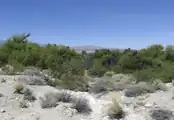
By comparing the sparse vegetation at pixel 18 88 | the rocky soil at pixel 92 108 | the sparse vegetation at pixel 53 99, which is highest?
the sparse vegetation at pixel 18 88

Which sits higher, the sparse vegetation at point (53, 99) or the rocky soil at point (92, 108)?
the sparse vegetation at point (53, 99)

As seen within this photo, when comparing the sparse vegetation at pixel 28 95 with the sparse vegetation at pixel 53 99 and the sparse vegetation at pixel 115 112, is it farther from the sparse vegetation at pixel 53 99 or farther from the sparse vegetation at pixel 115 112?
the sparse vegetation at pixel 115 112

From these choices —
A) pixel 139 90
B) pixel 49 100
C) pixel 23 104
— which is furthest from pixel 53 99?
pixel 139 90

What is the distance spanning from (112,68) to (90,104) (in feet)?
47.1

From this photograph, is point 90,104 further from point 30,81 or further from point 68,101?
point 30,81

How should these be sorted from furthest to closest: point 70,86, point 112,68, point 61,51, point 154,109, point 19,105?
1. point 61,51
2. point 112,68
3. point 70,86
4. point 19,105
5. point 154,109

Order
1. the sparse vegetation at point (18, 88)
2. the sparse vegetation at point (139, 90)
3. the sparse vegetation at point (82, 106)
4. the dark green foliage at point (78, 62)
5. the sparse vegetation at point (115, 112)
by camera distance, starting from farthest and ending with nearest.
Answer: the dark green foliage at point (78, 62)
the sparse vegetation at point (139, 90)
the sparse vegetation at point (18, 88)
the sparse vegetation at point (82, 106)
the sparse vegetation at point (115, 112)

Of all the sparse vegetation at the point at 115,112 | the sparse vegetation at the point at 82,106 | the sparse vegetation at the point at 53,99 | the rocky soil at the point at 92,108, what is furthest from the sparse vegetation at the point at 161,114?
the sparse vegetation at the point at 53,99

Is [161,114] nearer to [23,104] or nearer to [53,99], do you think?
[53,99]

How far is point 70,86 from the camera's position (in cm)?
1617

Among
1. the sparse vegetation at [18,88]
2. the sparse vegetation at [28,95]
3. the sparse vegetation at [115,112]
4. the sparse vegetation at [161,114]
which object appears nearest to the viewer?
the sparse vegetation at [161,114]

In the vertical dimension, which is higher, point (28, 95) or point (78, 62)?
point (78, 62)

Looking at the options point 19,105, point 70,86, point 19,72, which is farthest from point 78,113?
point 19,72

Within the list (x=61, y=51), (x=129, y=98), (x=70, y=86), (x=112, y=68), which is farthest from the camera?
(x=61, y=51)
